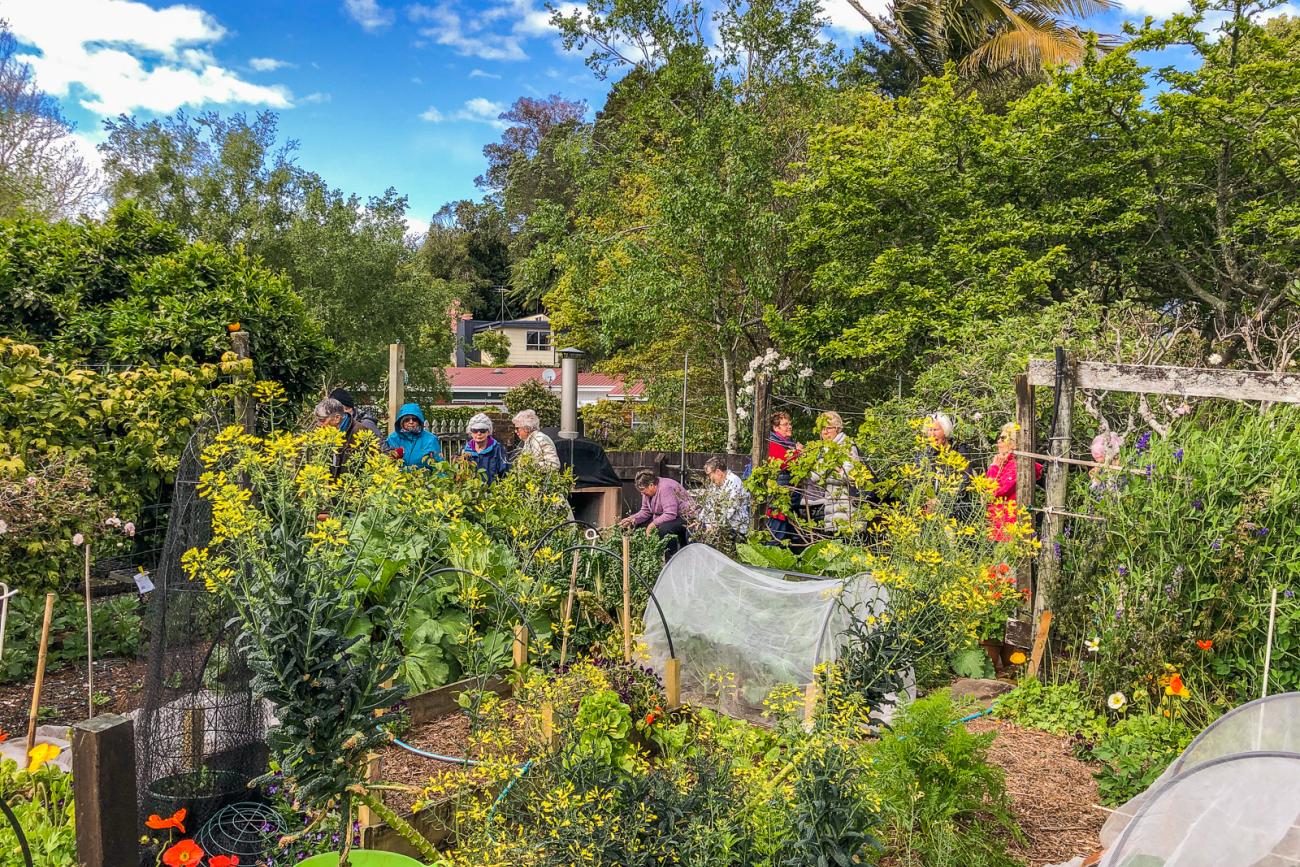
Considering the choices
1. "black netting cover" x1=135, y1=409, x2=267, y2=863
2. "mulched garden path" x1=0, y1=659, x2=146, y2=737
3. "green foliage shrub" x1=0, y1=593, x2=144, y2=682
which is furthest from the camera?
"green foliage shrub" x1=0, y1=593, x2=144, y2=682

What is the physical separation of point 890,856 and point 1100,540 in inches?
90.2

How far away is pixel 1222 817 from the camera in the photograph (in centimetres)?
172

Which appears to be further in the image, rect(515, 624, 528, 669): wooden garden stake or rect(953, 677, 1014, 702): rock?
rect(953, 677, 1014, 702): rock

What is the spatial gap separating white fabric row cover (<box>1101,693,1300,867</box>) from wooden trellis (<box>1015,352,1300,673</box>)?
2.76 metres

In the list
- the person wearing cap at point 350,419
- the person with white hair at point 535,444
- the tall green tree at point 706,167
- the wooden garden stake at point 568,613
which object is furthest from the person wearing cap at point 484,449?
the tall green tree at point 706,167

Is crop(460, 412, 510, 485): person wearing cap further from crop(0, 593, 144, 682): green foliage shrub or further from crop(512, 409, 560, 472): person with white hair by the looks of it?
crop(0, 593, 144, 682): green foliage shrub

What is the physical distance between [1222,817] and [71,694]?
207 inches

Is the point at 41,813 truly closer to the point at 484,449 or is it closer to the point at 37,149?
the point at 484,449

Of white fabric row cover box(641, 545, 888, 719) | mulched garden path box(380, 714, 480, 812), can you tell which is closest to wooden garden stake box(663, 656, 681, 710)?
white fabric row cover box(641, 545, 888, 719)

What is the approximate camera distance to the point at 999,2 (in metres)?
15.0

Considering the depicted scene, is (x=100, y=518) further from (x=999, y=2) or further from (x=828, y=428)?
(x=999, y=2)

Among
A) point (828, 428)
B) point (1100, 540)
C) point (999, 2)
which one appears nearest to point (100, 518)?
point (828, 428)

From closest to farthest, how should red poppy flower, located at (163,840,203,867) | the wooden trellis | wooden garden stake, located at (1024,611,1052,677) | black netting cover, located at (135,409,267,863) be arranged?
red poppy flower, located at (163,840,203,867), black netting cover, located at (135,409,267,863), the wooden trellis, wooden garden stake, located at (1024,611,1052,677)

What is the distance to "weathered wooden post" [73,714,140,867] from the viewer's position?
6.58ft
